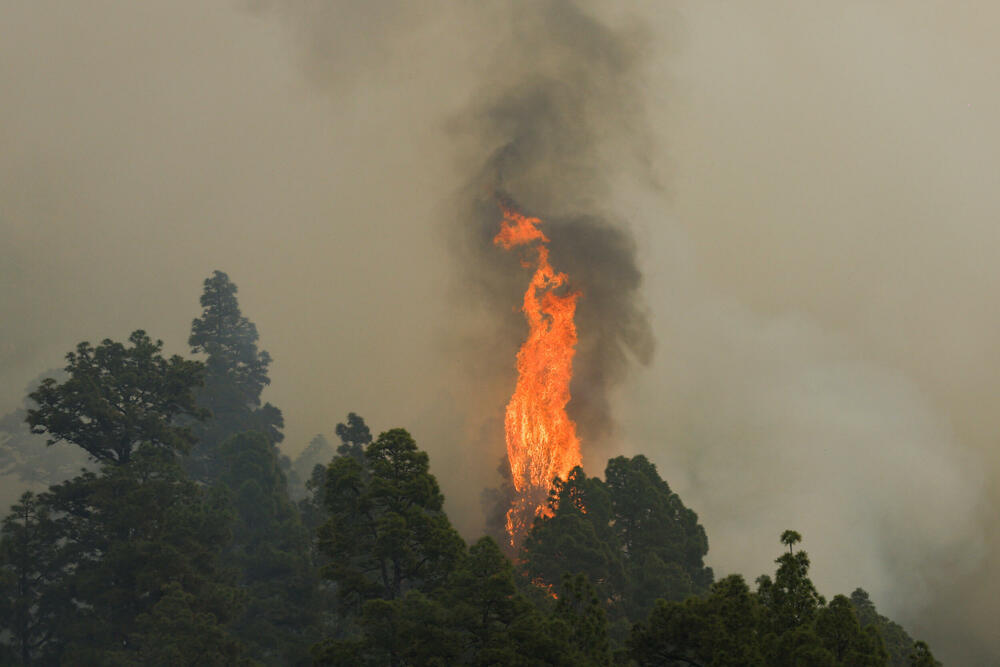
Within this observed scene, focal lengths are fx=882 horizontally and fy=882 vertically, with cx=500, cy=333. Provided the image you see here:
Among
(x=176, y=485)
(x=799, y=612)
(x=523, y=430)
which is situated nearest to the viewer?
(x=799, y=612)

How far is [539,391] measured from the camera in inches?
2901

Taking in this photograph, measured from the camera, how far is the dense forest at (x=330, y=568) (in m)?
32.8

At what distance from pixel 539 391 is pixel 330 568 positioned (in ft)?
115

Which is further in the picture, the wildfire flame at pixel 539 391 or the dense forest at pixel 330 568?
the wildfire flame at pixel 539 391

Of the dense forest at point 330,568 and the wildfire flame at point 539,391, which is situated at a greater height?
the wildfire flame at point 539,391

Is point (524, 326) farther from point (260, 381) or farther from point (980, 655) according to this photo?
point (980, 655)

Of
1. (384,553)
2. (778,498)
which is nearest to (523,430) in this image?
(384,553)

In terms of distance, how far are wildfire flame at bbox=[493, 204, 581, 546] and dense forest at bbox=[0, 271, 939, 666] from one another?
4.74 m

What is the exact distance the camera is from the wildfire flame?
7062 centimetres

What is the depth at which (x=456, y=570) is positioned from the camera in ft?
126

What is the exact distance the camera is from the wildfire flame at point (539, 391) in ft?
232

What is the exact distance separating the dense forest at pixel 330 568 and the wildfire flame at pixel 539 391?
4.74m

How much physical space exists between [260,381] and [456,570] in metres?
72.5

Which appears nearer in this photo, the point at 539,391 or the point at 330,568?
the point at 330,568
